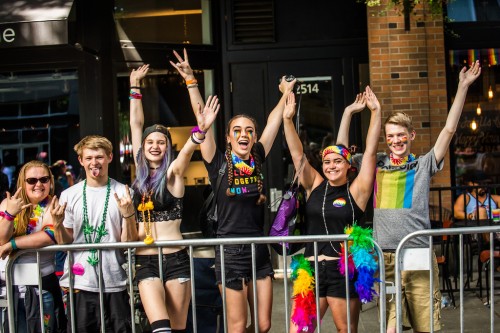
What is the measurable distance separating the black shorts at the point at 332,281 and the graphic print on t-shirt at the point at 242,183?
30.6 inches

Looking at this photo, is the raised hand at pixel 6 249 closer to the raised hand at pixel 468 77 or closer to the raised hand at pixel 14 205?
the raised hand at pixel 14 205

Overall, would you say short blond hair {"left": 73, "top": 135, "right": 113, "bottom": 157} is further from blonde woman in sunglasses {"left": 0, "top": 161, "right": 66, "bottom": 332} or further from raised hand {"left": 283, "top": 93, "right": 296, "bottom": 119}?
raised hand {"left": 283, "top": 93, "right": 296, "bottom": 119}

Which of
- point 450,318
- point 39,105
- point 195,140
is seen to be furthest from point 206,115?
point 39,105

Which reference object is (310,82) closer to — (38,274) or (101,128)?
(101,128)

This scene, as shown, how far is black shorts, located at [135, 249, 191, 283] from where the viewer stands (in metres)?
5.84

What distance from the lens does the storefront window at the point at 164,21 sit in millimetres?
9859

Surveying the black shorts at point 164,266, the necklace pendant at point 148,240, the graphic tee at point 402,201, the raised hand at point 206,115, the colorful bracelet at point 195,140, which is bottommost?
the black shorts at point 164,266

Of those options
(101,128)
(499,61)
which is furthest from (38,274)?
(499,61)

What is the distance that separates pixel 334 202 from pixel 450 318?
2934mm

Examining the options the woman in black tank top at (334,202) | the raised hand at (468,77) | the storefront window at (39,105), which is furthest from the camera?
the storefront window at (39,105)

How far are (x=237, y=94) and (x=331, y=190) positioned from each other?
457cm

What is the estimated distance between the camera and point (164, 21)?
33.4 feet

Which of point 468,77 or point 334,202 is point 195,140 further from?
point 468,77

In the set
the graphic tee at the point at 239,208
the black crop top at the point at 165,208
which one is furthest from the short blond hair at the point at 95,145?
the graphic tee at the point at 239,208
